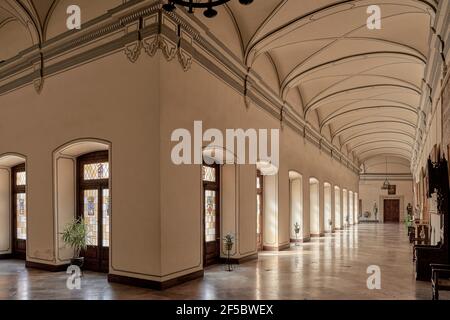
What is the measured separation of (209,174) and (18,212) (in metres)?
5.46

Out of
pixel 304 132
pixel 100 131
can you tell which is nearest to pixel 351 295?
pixel 100 131

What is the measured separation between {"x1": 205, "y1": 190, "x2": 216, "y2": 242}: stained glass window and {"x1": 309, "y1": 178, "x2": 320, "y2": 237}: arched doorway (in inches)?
357

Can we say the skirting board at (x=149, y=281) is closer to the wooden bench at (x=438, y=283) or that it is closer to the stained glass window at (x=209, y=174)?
the stained glass window at (x=209, y=174)

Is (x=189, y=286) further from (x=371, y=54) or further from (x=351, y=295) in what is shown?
(x=371, y=54)

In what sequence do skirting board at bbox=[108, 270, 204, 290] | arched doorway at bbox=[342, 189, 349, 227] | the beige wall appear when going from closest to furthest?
skirting board at bbox=[108, 270, 204, 290] < the beige wall < arched doorway at bbox=[342, 189, 349, 227]

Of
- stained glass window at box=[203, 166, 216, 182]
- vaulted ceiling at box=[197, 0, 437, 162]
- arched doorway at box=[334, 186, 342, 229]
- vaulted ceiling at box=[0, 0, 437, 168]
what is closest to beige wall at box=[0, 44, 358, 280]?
stained glass window at box=[203, 166, 216, 182]

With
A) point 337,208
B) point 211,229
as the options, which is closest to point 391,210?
point 337,208

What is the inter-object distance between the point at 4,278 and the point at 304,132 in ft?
39.2

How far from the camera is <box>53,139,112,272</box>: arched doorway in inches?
351

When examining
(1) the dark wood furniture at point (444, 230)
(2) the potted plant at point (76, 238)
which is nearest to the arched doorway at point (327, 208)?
(1) the dark wood furniture at point (444, 230)

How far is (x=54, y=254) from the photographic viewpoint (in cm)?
893

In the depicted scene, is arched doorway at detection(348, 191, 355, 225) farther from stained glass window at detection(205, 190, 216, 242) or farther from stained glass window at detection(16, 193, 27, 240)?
stained glass window at detection(16, 193, 27, 240)

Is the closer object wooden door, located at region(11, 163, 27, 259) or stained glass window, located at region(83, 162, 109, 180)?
stained glass window, located at region(83, 162, 109, 180)
